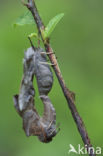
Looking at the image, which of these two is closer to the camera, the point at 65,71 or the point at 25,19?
the point at 25,19

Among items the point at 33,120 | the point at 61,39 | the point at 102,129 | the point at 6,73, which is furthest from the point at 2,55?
the point at 33,120

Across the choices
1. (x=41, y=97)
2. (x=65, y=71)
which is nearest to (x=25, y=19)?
(x=41, y=97)

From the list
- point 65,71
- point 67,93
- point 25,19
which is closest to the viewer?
point 67,93

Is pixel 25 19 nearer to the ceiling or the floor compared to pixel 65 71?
nearer to the floor

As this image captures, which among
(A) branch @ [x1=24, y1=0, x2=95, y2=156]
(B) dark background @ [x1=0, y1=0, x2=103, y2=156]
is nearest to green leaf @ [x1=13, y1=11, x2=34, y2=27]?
(A) branch @ [x1=24, y1=0, x2=95, y2=156]

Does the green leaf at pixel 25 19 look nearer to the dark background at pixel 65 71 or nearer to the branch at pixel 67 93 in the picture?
the branch at pixel 67 93

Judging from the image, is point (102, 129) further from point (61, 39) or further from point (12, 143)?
point (61, 39)

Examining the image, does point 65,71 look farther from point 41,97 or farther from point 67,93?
point 67,93

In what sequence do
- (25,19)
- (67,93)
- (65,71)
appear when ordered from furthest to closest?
1. (65,71)
2. (25,19)
3. (67,93)

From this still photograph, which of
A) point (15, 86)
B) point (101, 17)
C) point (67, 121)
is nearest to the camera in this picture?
point (67, 121)
